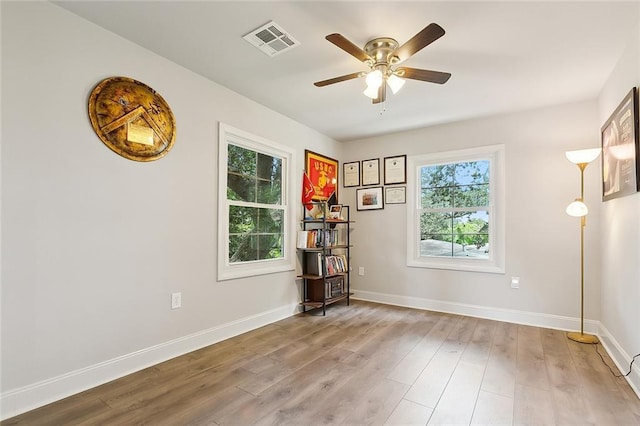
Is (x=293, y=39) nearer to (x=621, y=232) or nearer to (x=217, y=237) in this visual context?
(x=217, y=237)

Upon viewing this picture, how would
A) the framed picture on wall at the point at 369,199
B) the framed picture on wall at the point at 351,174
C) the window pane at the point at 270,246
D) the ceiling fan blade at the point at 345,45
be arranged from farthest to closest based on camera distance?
the framed picture on wall at the point at 351,174 → the framed picture on wall at the point at 369,199 → the window pane at the point at 270,246 → the ceiling fan blade at the point at 345,45

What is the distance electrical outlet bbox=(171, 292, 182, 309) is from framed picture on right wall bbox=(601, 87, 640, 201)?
349cm

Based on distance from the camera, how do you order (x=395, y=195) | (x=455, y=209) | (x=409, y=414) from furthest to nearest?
(x=395, y=195) < (x=455, y=209) < (x=409, y=414)

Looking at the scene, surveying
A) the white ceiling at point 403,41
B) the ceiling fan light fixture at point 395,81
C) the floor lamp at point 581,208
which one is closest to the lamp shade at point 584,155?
the floor lamp at point 581,208

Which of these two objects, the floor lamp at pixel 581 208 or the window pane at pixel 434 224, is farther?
the window pane at pixel 434 224

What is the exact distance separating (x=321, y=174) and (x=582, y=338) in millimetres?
3403

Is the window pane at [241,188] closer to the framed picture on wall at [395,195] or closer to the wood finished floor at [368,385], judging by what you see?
the wood finished floor at [368,385]

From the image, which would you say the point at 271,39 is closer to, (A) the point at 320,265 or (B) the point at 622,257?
(A) the point at 320,265

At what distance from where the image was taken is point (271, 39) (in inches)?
87.7

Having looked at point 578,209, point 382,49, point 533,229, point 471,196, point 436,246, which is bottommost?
point 436,246

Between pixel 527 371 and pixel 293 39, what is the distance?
302 centimetres

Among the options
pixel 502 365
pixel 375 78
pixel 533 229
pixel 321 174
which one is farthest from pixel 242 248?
pixel 533 229

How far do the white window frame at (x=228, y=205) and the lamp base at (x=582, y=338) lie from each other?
2.99 metres

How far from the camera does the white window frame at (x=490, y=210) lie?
365 cm
